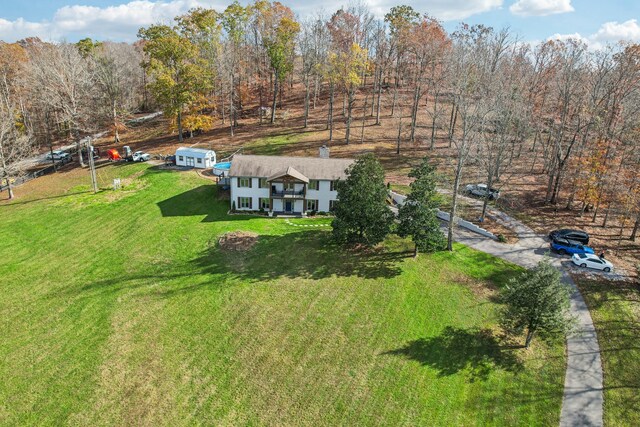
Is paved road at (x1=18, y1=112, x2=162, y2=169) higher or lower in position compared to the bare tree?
lower

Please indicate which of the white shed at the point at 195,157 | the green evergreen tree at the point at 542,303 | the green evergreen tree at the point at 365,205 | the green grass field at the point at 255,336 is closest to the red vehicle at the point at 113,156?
the white shed at the point at 195,157

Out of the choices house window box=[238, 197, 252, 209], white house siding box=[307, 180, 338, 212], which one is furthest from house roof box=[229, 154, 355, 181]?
house window box=[238, 197, 252, 209]

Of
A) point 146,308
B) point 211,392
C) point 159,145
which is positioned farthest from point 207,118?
point 211,392

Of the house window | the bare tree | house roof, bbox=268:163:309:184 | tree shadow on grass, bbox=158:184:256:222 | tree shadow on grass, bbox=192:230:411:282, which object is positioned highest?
the bare tree

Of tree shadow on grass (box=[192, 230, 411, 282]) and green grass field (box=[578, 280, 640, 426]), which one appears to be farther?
tree shadow on grass (box=[192, 230, 411, 282])

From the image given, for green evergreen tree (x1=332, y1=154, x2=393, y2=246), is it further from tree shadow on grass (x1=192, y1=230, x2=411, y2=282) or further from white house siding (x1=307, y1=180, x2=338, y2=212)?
white house siding (x1=307, y1=180, x2=338, y2=212)

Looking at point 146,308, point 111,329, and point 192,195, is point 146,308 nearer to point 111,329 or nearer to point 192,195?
point 111,329

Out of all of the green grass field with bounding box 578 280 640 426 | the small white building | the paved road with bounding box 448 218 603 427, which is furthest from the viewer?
the small white building

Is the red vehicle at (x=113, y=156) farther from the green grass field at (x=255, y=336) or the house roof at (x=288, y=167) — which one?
the house roof at (x=288, y=167)
